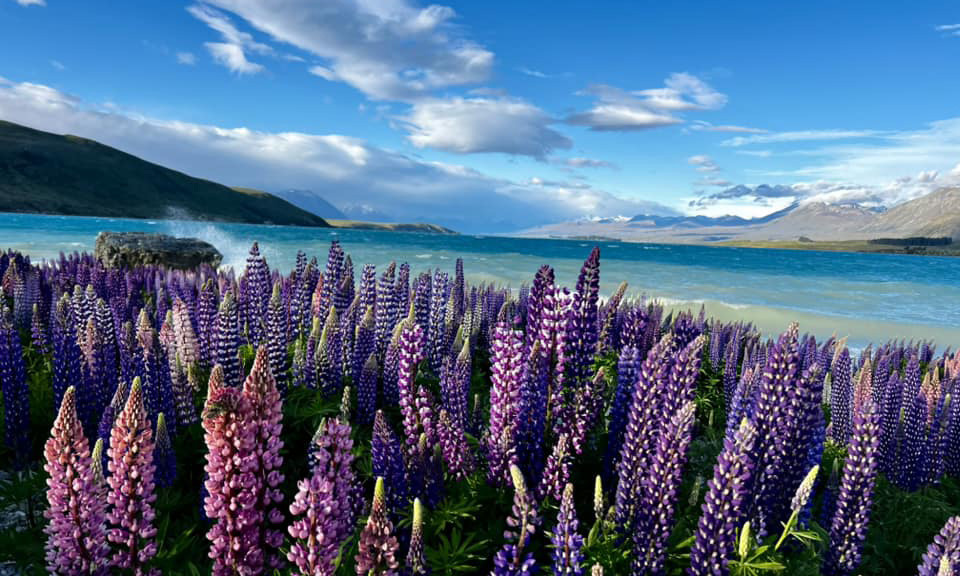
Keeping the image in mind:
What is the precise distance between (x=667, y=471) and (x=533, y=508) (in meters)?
0.85

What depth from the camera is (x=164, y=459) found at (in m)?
4.00

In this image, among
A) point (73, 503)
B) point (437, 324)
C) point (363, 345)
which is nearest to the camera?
point (73, 503)

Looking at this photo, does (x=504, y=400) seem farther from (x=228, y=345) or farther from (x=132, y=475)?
(x=228, y=345)

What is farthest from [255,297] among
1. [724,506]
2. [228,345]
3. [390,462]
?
[724,506]

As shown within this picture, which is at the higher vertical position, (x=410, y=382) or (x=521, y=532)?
(x=410, y=382)

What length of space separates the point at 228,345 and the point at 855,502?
559 centimetres

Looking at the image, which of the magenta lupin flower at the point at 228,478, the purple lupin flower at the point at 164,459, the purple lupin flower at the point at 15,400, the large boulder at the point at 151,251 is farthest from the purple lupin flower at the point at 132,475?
the large boulder at the point at 151,251

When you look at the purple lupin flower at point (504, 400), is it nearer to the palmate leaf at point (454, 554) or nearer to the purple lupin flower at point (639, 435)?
the palmate leaf at point (454, 554)

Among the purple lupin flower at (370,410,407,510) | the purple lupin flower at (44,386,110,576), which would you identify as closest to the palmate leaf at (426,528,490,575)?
the purple lupin flower at (370,410,407,510)

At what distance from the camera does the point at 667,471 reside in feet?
9.91

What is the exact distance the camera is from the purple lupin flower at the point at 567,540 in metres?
2.63

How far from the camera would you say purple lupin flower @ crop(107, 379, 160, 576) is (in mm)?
2338

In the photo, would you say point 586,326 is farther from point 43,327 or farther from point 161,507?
point 43,327

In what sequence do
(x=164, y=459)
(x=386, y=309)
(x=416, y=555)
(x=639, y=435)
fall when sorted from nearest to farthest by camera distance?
(x=416, y=555), (x=639, y=435), (x=164, y=459), (x=386, y=309)
